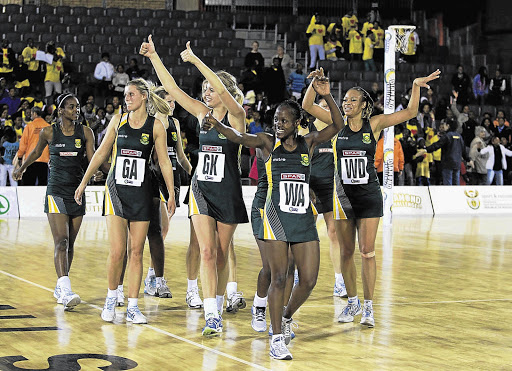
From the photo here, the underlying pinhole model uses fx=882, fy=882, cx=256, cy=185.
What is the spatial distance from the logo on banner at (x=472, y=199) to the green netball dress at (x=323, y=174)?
1387cm

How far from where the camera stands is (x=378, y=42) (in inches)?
1080

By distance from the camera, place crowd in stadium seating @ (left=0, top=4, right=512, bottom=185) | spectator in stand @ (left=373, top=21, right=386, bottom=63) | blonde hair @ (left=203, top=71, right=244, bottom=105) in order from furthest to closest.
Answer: spectator in stand @ (left=373, top=21, right=386, bottom=63) < crowd in stadium seating @ (left=0, top=4, right=512, bottom=185) < blonde hair @ (left=203, top=71, right=244, bottom=105)

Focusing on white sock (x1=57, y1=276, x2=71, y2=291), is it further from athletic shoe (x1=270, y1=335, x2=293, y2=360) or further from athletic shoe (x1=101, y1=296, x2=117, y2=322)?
athletic shoe (x1=270, y1=335, x2=293, y2=360)

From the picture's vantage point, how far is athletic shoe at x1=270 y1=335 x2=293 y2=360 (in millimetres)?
6473

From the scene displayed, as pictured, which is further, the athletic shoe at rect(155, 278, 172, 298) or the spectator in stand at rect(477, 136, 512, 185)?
the spectator in stand at rect(477, 136, 512, 185)

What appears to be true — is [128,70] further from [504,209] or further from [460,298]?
[460,298]

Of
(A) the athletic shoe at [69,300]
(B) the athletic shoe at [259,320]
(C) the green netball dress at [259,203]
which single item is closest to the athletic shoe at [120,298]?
(A) the athletic shoe at [69,300]

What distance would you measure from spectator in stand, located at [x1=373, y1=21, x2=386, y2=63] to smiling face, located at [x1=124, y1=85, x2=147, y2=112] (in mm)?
20025

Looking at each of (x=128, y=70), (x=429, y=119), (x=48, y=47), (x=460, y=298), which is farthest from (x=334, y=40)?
(x=460, y=298)

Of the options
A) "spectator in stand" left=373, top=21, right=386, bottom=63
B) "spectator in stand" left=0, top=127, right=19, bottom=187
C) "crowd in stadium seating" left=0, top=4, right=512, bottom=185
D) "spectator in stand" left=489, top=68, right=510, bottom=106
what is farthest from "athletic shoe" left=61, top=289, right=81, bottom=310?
"spectator in stand" left=489, top=68, right=510, bottom=106

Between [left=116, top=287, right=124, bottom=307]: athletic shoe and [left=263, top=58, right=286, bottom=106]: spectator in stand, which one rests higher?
[left=263, top=58, right=286, bottom=106]: spectator in stand

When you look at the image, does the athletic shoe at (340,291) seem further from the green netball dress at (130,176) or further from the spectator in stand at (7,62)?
the spectator in stand at (7,62)

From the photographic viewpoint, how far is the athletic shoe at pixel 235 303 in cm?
848

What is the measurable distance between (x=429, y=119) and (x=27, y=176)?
1073 centimetres
